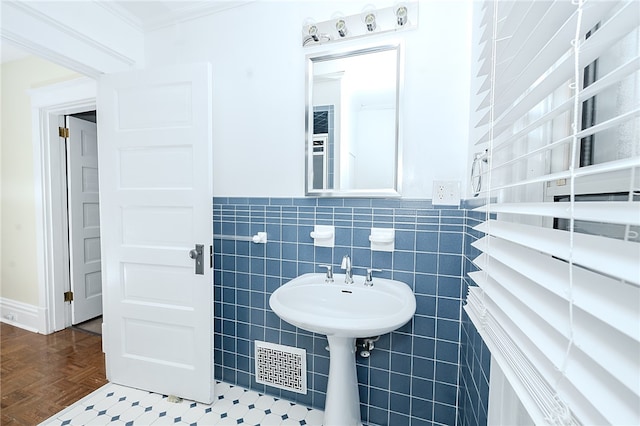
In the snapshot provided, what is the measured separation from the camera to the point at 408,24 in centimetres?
143

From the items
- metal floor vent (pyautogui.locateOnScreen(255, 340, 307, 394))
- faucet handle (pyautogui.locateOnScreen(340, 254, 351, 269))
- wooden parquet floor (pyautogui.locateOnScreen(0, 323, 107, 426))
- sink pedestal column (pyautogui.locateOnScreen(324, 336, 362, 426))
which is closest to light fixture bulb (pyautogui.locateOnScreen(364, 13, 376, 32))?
faucet handle (pyautogui.locateOnScreen(340, 254, 351, 269))

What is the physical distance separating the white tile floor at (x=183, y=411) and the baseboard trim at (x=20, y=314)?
5.06 feet

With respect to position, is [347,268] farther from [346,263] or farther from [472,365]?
[472,365]

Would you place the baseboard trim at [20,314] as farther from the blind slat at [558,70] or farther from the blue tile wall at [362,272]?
the blind slat at [558,70]

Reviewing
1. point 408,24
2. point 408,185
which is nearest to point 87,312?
point 408,185

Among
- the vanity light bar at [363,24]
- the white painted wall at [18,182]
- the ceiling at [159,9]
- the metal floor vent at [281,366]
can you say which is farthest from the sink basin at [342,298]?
the white painted wall at [18,182]

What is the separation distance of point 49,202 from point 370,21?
3131 millimetres

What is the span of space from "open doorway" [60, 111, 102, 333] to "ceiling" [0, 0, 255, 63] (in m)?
1.15

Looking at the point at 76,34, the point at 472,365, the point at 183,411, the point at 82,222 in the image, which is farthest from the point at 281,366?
the point at 82,222

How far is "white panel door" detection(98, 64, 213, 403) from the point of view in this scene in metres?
1.67

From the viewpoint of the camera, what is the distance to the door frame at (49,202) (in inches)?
102

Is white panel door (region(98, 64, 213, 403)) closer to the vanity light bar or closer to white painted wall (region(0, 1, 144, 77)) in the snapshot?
white painted wall (region(0, 1, 144, 77))

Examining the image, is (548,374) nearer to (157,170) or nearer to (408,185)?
(408,185)

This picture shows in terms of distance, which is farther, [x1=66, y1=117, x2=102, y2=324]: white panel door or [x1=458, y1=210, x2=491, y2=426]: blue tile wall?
[x1=66, y1=117, x2=102, y2=324]: white panel door
